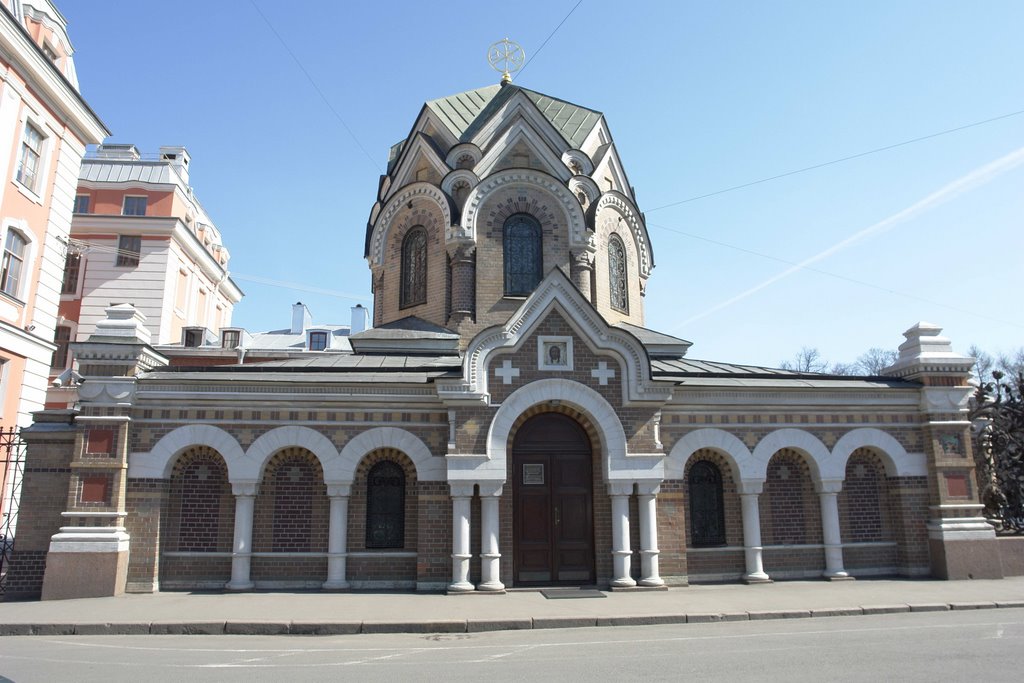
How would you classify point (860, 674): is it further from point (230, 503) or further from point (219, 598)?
point (230, 503)

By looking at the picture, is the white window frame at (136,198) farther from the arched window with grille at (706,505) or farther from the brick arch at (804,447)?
the brick arch at (804,447)

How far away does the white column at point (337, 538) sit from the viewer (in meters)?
13.6

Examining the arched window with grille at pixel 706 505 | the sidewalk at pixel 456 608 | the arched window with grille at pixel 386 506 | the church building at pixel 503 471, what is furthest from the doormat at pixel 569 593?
the arched window with grille at pixel 386 506

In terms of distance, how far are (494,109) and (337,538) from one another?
13236mm

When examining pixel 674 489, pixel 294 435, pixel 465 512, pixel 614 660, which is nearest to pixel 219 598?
pixel 294 435

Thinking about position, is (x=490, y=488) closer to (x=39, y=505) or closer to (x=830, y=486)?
(x=830, y=486)

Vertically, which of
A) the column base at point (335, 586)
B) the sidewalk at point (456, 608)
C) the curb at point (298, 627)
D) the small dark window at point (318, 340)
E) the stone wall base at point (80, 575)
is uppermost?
the small dark window at point (318, 340)

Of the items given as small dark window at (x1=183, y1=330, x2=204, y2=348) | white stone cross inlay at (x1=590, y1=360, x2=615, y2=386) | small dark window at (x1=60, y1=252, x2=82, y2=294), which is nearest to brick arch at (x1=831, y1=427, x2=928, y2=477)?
white stone cross inlay at (x1=590, y1=360, x2=615, y2=386)

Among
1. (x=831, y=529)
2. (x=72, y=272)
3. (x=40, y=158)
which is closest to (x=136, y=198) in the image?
(x=72, y=272)

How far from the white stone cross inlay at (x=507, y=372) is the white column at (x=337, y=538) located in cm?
A: 361

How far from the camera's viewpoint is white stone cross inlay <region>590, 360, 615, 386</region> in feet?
46.9

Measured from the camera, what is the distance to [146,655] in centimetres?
873

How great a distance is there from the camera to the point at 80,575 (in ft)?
42.0

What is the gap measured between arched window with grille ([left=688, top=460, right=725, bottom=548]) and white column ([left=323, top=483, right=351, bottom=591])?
276 inches
